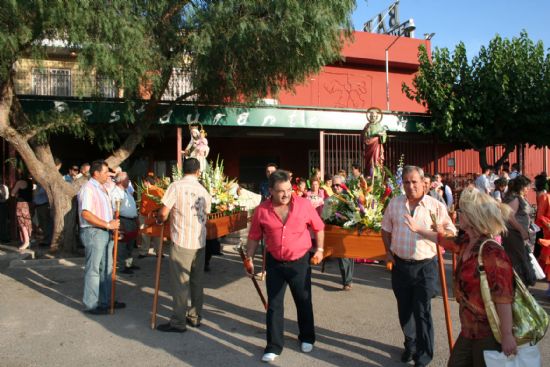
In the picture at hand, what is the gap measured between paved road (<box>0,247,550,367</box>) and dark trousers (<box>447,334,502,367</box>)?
4.67 ft

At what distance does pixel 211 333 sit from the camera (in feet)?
17.1

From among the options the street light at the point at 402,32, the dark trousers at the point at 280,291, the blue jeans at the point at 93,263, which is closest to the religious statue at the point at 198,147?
the blue jeans at the point at 93,263

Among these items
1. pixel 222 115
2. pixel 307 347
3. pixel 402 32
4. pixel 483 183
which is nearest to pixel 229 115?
pixel 222 115

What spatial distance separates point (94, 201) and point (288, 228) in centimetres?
264

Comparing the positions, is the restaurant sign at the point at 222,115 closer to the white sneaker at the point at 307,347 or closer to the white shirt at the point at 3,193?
the white shirt at the point at 3,193

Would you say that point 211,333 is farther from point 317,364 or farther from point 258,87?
point 258,87

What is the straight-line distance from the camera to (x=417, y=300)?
4.20m

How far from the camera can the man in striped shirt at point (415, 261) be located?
4184 millimetres

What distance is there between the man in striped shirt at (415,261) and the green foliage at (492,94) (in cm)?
1072

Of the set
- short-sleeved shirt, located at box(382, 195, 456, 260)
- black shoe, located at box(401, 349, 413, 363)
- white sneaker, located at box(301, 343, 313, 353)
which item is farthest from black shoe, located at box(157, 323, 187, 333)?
short-sleeved shirt, located at box(382, 195, 456, 260)

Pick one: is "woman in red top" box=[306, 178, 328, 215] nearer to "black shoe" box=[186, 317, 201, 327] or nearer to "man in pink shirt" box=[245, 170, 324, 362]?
"black shoe" box=[186, 317, 201, 327]

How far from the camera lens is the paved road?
4.52m

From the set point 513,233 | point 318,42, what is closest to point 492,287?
point 513,233

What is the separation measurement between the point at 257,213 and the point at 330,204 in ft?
5.04
